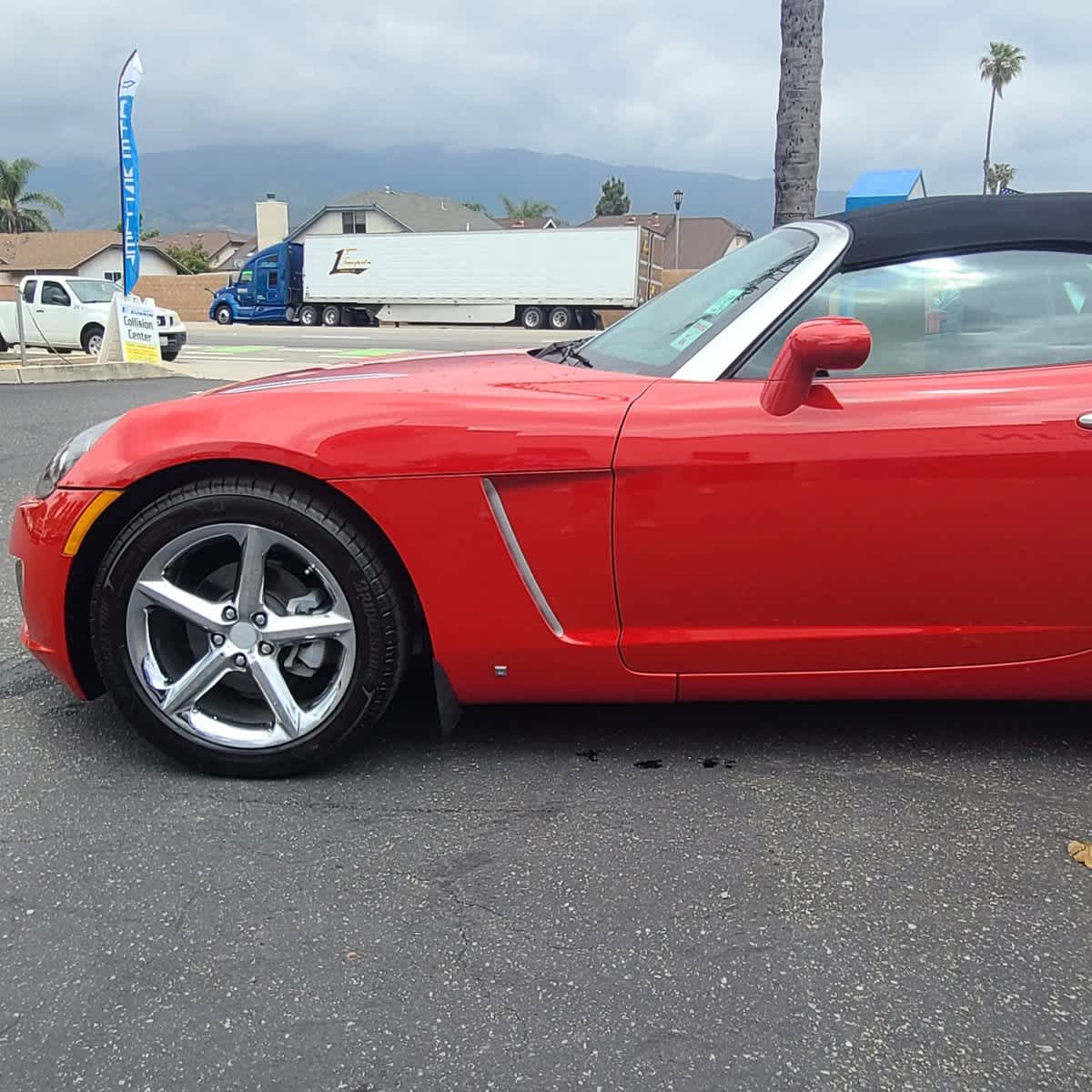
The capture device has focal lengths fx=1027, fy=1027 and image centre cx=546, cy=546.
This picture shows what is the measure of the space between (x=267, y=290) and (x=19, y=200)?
44.0m

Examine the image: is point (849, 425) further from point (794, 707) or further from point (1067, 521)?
point (794, 707)

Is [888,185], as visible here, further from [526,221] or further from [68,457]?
[526,221]

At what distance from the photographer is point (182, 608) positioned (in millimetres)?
2318

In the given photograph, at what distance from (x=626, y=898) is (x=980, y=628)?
1028 millimetres

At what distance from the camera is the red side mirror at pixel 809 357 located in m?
2.10

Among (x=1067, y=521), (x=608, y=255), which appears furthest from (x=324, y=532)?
(x=608, y=255)

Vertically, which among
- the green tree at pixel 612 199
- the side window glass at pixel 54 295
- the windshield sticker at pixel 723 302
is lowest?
the windshield sticker at pixel 723 302

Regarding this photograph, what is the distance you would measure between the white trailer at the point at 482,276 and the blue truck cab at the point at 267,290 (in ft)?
1.41

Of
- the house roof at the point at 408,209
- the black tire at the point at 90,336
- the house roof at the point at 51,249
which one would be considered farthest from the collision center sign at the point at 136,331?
the house roof at the point at 51,249

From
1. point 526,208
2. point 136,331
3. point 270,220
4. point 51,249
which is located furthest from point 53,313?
point 526,208

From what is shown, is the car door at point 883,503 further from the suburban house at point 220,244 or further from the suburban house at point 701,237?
the suburban house at point 220,244

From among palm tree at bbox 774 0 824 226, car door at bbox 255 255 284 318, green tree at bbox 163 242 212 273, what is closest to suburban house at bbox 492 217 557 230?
green tree at bbox 163 242 212 273

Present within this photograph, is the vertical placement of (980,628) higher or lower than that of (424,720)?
higher

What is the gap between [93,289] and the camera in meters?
18.3
